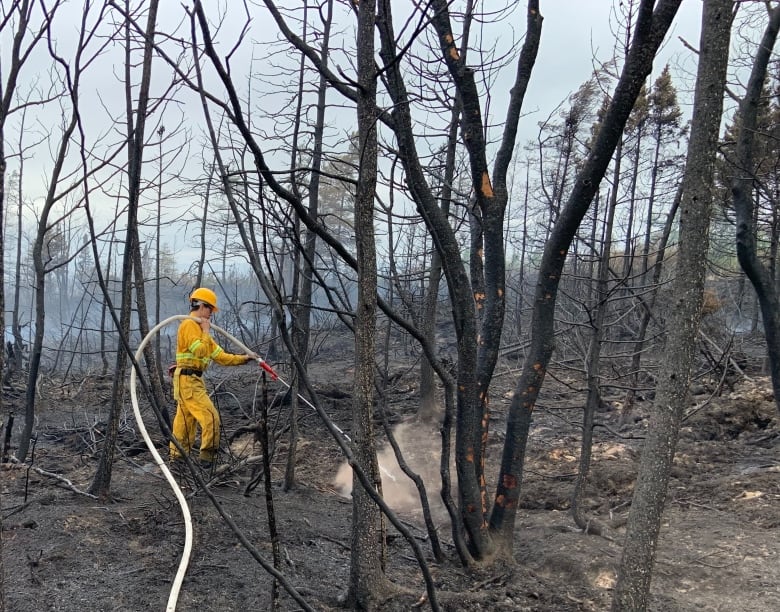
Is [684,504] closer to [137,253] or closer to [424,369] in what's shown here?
[424,369]

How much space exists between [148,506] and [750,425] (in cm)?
933

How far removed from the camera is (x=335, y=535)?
5230 millimetres

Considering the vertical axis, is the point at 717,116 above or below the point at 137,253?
above

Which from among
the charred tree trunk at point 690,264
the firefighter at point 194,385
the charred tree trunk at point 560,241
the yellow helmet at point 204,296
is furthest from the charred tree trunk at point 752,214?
the firefighter at point 194,385

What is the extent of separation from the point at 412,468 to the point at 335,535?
3.54m

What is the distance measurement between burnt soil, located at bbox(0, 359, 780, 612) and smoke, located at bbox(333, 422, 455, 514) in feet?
0.23

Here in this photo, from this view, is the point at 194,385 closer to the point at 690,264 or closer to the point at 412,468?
the point at 412,468

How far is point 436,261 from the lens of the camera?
403 inches

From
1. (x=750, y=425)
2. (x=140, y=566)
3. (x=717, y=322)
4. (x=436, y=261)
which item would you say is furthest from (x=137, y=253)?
(x=717, y=322)

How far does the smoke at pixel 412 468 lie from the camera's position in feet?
23.9

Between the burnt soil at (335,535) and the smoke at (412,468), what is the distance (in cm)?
7

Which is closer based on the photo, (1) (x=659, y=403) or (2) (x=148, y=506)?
(1) (x=659, y=403)

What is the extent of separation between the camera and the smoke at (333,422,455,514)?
727cm

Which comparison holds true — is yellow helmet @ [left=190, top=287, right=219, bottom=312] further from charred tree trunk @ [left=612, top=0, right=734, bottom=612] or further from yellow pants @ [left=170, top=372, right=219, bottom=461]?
charred tree trunk @ [left=612, top=0, right=734, bottom=612]
